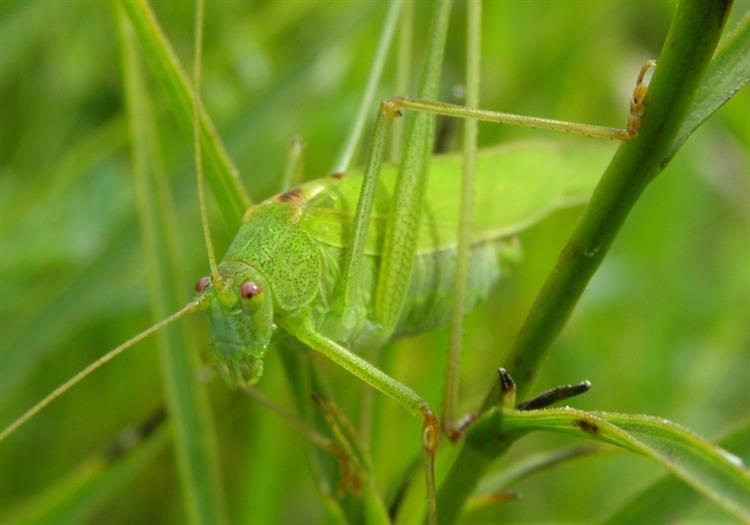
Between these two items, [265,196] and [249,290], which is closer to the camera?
[249,290]

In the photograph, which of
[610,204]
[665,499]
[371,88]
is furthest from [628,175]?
[371,88]

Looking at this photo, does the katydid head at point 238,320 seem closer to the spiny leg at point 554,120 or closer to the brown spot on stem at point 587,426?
the spiny leg at point 554,120

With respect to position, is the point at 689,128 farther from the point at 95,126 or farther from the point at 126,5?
the point at 95,126

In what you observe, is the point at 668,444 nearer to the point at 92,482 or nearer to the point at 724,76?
the point at 724,76

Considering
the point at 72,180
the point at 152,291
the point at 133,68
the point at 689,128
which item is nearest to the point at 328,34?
the point at 72,180

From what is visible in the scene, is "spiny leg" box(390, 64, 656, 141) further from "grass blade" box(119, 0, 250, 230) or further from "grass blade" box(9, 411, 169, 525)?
"grass blade" box(9, 411, 169, 525)

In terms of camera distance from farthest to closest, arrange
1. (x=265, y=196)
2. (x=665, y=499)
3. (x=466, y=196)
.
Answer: (x=265, y=196) < (x=466, y=196) < (x=665, y=499)

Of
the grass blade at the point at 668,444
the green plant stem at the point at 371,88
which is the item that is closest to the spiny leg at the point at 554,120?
the green plant stem at the point at 371,88
